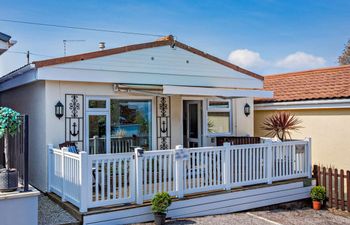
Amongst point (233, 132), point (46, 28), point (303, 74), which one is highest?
point (46, 28)

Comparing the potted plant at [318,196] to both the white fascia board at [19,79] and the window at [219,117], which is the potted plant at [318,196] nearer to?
the window at [219,117]

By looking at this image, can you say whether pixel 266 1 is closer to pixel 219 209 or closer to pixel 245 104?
pixel 245 104

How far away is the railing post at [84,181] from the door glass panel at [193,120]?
251 inches

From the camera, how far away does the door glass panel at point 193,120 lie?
1316 centimetres

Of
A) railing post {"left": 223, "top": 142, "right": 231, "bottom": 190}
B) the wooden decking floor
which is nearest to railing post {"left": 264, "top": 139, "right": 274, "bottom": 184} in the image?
the wooden decking floor

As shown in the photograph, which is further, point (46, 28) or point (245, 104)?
point (46, 28)

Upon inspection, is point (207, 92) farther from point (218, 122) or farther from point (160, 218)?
point (160, 218)

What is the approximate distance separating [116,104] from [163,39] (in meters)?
2.77

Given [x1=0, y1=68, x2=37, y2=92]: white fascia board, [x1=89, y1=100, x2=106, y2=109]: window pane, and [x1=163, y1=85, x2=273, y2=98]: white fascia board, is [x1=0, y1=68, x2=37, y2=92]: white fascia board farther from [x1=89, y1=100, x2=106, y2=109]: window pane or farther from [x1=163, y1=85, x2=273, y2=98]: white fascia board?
[x1=163, y1=85, x2=273, y2=98]: white fascia board

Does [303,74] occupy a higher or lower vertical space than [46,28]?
lower

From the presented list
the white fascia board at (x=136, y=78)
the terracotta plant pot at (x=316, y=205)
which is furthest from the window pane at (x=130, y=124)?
the terracotta plant pot at (x=316, y=205)

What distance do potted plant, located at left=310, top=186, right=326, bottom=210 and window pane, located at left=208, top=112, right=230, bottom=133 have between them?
3.96 m

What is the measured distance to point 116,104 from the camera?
431 inches

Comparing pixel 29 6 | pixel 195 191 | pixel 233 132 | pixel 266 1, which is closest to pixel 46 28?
pixel 29 6
